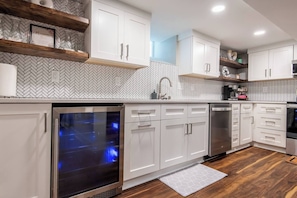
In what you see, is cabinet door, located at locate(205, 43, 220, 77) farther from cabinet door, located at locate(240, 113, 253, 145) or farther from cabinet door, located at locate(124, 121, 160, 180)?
cabinet door, located at locate(124, 121, 160, 180)

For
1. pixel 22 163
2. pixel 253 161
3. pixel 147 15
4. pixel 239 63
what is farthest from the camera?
pixel 239 63

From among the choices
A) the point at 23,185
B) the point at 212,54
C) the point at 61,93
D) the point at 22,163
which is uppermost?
the point at 212,54

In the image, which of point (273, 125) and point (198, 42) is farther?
point (273, 125)

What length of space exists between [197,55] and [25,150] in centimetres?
275

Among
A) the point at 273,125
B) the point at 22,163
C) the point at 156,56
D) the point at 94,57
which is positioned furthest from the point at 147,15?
the point at 273,125

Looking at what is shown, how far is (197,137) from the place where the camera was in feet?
8.32

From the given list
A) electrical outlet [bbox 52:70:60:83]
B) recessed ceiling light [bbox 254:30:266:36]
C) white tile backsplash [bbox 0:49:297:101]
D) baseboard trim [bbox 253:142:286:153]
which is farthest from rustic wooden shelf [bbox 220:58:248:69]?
electrical outlet [bbox 52:70:60:83]

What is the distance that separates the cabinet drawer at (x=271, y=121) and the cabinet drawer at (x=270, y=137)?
84 millimetres

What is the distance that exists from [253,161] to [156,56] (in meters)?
2.62

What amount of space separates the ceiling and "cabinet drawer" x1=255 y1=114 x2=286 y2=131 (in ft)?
4.96

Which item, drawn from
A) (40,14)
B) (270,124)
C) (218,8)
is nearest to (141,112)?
(40,14)

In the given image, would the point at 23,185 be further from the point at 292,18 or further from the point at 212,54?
the point at 212,54

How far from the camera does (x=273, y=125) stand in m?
3.35

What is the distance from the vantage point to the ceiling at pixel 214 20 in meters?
2.07
